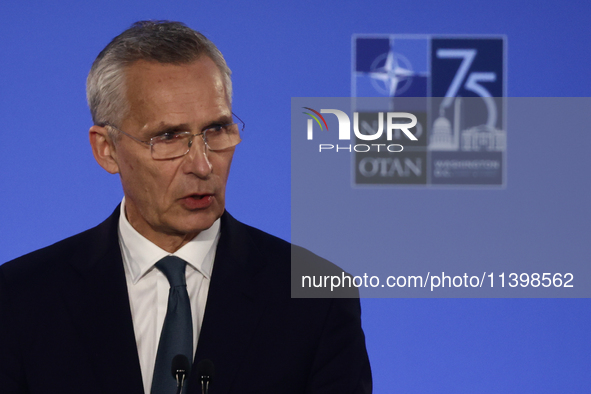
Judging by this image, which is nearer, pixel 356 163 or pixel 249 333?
pixel 249 333

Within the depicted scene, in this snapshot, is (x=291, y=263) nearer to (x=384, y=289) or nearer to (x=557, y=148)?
(x=384, y=289)

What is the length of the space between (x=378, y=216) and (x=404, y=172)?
212 mm

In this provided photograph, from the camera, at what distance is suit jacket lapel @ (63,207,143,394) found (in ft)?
4.11

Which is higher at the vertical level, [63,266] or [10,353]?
[63,266]

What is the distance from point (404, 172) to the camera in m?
2.62

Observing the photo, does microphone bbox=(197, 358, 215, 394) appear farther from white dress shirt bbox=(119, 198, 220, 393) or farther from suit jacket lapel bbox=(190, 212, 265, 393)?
white dress shirt bbox=(119, 198, 220, 393)

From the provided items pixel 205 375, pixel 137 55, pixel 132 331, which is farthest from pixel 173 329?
pixel 137 55

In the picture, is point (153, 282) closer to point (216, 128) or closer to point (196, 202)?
point (196, 202)

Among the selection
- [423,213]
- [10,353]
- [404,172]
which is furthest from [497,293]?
[10,353]

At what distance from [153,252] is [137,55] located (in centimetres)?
41

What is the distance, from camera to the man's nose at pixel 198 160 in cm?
129

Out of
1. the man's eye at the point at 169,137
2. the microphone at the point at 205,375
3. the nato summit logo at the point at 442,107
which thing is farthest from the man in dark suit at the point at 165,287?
the nato summit logo at the point at 442,107

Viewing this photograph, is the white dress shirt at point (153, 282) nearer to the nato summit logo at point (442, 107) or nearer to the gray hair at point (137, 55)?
the gray hair at point (137, 55)

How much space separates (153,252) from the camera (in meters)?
1.38
